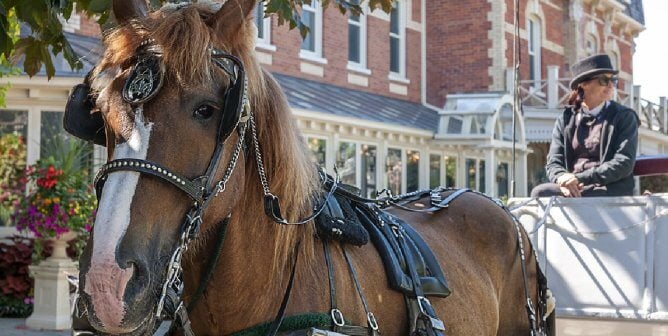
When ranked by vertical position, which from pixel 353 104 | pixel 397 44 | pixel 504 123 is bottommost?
pixel 504 123

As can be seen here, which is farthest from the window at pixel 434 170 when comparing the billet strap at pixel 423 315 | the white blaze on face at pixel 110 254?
the white blaze on face at pixel 110 254

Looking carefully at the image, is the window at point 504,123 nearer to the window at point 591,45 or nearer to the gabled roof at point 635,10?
the window at point 591,45

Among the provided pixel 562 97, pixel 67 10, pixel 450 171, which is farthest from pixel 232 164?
pixel 562 97

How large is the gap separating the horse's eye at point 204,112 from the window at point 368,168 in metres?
14.6

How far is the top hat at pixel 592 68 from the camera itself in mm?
5914

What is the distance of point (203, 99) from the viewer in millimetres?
2355

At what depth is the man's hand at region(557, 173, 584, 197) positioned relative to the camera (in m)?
5.67

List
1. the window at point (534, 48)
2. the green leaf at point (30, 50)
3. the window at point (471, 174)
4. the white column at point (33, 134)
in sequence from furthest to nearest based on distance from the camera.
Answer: the window at point (534, 48), the window at point (471, 174), the white column at point (33, 134), the green leaf at point (30, 50)

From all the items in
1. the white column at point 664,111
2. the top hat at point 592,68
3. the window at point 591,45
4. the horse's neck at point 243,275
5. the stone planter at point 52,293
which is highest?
the window at point 591,45

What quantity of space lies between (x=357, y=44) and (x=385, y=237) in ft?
55.5

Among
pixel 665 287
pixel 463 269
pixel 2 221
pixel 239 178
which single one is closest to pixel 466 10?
pixel 2 221

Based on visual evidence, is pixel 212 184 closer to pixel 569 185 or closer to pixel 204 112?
pixel 204 112

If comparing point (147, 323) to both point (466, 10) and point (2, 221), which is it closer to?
point (2, 221)

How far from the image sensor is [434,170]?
19.8 meters
